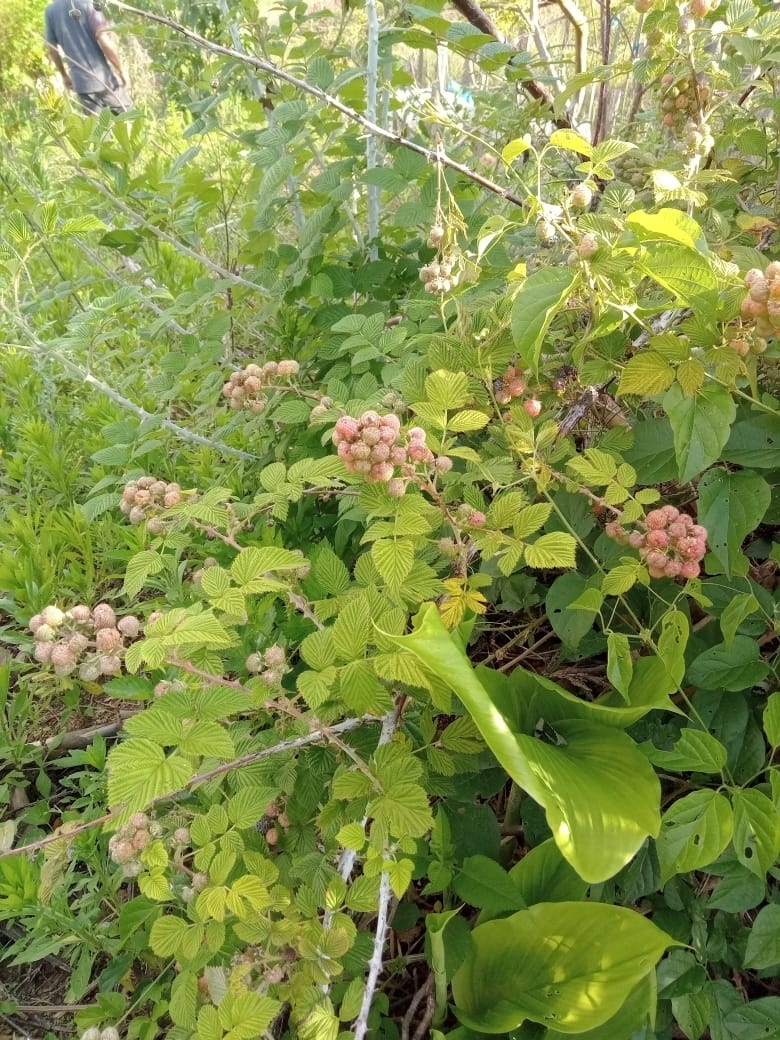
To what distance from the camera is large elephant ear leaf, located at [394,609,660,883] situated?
0.50 m

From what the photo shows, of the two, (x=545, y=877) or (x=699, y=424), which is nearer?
(x=699, y=424)

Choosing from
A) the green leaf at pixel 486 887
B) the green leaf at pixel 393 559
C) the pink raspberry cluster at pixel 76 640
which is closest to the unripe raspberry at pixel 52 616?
the pink raspberry cluster at pixel 76 640

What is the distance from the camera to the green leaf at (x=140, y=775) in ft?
1.81

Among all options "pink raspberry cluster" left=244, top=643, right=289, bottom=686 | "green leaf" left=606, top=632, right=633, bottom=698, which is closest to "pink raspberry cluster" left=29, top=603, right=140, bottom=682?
"pink raspberry cluster" left=244, top=643, right=289, bottom=686

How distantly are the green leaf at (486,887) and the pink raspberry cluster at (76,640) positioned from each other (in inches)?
17.1

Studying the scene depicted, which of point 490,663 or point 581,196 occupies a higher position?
point 581,196

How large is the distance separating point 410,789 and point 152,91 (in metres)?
6.04

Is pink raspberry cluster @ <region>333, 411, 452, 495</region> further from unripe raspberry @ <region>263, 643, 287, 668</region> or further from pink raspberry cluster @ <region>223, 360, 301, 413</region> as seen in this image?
pink raspberry cluster @ <region>223, 360, 301, 413</region>

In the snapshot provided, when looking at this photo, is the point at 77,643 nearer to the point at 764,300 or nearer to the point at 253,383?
the point at 253,383

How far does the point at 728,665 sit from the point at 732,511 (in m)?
→ 0.17

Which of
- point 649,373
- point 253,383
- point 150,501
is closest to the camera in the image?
point 649,373

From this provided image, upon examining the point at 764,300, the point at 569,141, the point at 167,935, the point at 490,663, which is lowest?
the point at 490,663

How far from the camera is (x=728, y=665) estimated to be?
2.40ft

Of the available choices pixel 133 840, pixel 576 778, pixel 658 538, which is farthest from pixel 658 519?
pixel 133 840
